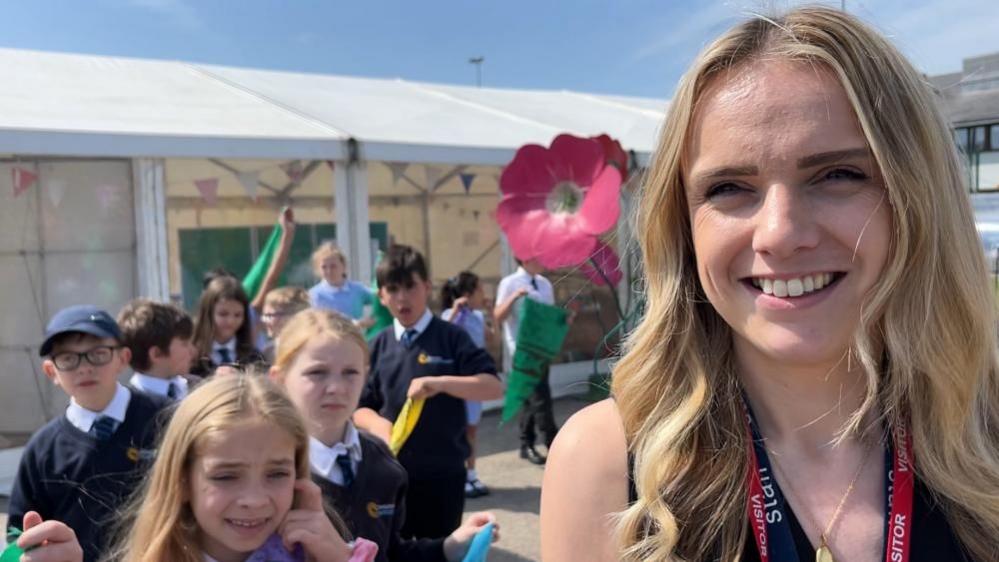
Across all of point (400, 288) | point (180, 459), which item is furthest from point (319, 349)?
point (400, 288)

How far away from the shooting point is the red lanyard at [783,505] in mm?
1016

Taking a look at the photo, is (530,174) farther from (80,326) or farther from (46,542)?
(46,542)

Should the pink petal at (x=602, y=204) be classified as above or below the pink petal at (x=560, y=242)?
above

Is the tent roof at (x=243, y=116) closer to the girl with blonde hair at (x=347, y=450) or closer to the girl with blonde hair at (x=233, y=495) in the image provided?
the girl with blonde hair at (x=347, y=450)

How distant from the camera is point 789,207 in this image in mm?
1006

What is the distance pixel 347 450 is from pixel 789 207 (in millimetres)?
1757

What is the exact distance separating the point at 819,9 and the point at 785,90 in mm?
175

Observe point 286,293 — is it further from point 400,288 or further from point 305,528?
point 305,528

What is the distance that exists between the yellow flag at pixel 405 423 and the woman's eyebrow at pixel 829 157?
8.36 ft

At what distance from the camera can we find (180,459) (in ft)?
6.37

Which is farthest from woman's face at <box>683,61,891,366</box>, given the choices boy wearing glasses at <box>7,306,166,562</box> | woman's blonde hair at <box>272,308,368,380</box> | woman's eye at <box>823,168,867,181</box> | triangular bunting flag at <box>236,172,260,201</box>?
triangular bunting flag at <box>236,172,260,201</box>

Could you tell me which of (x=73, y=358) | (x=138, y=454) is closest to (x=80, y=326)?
(x=73, y=358)

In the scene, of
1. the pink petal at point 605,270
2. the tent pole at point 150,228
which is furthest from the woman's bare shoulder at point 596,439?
the tent pole at point 150,228

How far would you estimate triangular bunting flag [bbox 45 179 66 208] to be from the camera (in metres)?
6.29
